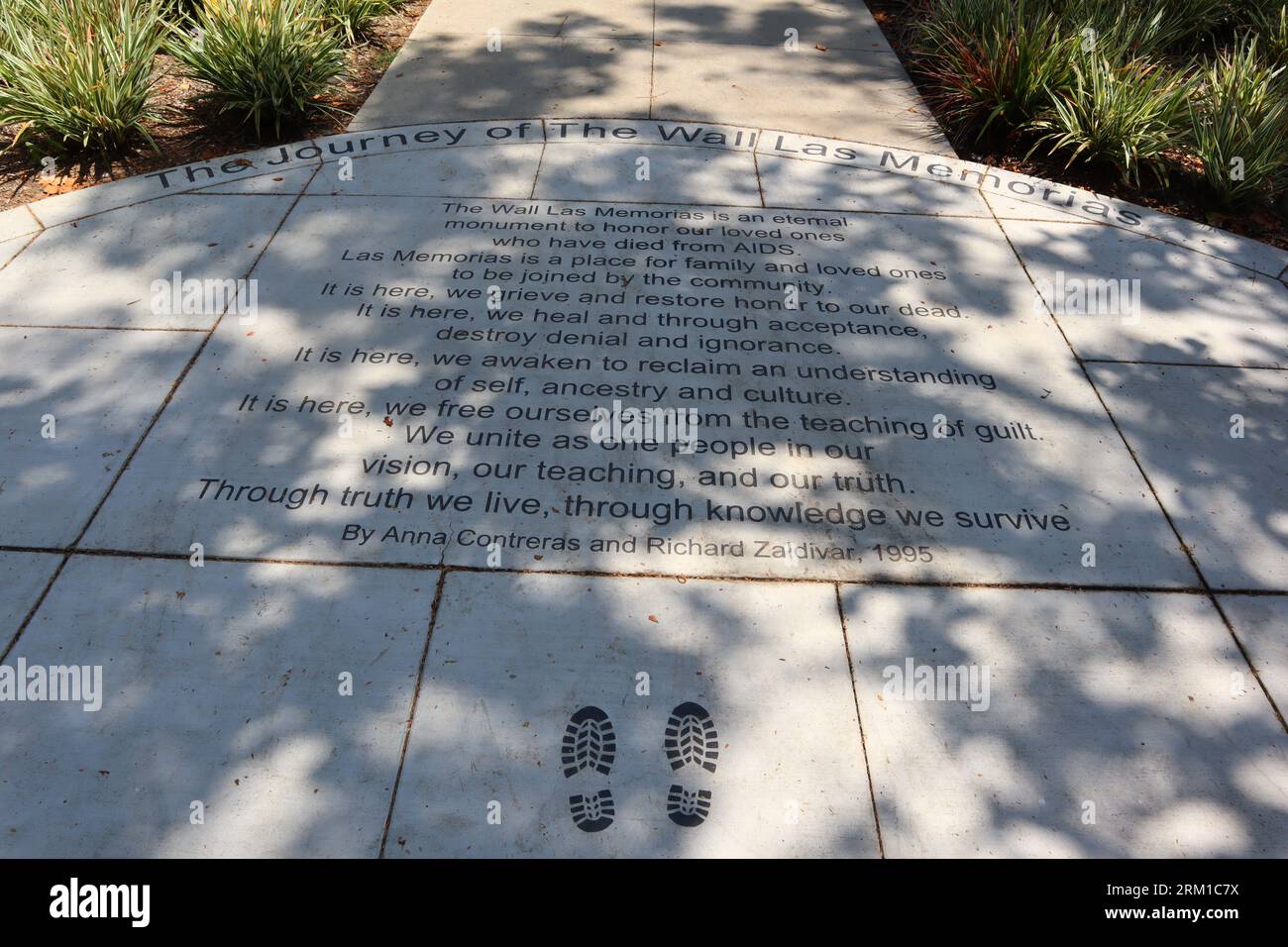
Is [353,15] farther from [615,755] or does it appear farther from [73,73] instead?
[615,755]

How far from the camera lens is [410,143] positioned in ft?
20.9

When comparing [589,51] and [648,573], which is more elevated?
[589,51]

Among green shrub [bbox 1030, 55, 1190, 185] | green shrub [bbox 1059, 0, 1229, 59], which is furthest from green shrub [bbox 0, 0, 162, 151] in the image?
green shrub [bbox 1059, 0, 1229, 59]

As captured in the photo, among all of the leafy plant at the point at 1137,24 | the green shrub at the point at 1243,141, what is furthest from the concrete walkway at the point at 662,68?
the green shrub at the point at 1243,141

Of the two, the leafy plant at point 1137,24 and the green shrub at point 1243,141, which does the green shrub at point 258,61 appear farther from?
the green shrub at point 1243,141

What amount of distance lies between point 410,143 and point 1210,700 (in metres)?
5.77

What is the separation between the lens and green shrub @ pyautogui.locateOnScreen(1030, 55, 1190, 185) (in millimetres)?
6230

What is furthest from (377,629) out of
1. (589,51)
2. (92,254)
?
(589,51)

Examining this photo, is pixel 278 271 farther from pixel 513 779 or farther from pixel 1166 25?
pixel 1166 25

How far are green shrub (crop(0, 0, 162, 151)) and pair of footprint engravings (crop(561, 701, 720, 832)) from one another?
17.5ft

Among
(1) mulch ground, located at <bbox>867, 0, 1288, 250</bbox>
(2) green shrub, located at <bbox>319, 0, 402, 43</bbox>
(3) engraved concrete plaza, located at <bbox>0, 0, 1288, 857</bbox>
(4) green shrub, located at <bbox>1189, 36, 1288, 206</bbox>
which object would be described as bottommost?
(3) engraved concrete plaza, located at <bbox>0, 0, 1288, 857</bbox>

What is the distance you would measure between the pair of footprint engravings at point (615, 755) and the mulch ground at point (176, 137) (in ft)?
17.1

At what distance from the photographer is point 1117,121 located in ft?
20.4

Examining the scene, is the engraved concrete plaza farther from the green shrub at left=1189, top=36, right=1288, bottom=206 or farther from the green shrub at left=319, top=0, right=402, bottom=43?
the green shrub at left=319, top=0, right=402, bottom=43
